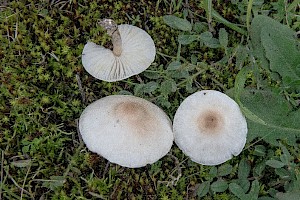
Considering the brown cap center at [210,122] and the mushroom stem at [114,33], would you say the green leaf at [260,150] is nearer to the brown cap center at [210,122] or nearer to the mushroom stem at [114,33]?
the brown cap center at [210,122]

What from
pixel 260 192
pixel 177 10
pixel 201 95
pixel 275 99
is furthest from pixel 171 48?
pixel 260 192

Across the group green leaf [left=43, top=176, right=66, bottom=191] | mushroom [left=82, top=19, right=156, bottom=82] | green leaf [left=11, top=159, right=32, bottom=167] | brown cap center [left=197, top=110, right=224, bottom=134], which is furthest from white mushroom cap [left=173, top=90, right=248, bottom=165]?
green leaf [left=11, top=159, right=32, bottom=167]

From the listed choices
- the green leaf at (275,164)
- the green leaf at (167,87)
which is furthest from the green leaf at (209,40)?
the green leaf at (275,164)

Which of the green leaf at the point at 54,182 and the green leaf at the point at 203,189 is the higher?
the green leaf at the point at 203,189

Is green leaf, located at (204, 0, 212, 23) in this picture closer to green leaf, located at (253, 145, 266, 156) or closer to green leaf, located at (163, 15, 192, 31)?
green leaf, located at (163, 15, 192, 31)

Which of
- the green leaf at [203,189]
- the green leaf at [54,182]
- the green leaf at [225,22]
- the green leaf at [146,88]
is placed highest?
the green leaf at [225,22]

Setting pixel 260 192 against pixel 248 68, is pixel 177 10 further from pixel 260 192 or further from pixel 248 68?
pixel 260 192
